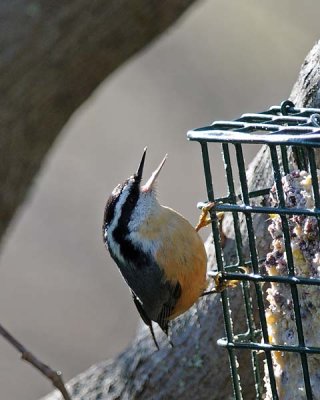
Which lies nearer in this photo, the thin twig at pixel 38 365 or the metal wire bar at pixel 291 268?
the thin twig at pixel 38 365

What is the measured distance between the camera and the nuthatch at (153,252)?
483cm

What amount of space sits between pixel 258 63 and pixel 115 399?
20.2ft

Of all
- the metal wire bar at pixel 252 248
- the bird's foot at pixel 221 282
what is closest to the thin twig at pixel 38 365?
the metal wire bar at pixel 252 248

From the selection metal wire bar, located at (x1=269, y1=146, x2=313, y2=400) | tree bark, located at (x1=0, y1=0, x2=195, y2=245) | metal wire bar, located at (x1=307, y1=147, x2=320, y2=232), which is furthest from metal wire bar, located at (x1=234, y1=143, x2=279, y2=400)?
tree bark, located at (x1=0, y1=0, x2=195, y2=245)

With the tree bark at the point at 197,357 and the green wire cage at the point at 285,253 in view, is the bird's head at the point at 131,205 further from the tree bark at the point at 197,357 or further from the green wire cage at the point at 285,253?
the green wire cage at the point at 285,253

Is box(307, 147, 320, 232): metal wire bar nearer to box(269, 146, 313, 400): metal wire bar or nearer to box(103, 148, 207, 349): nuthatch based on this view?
box(269, 146, 313, 400): metal wire bar

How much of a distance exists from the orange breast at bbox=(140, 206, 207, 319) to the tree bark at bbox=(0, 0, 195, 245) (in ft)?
3.37

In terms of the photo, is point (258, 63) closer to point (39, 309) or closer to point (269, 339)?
point (39, 309)

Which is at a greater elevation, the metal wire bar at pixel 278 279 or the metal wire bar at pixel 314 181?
the metal wire bar at pixel 314 181

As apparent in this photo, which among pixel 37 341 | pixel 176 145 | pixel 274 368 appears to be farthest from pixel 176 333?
pixel 176 145

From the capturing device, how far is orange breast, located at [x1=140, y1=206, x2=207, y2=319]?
4.80 m

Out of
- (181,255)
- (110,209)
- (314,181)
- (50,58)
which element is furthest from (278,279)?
(50,58)

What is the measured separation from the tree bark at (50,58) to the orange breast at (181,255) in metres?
1.03

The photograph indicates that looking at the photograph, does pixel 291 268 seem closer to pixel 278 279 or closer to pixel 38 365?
pixel 278 279
